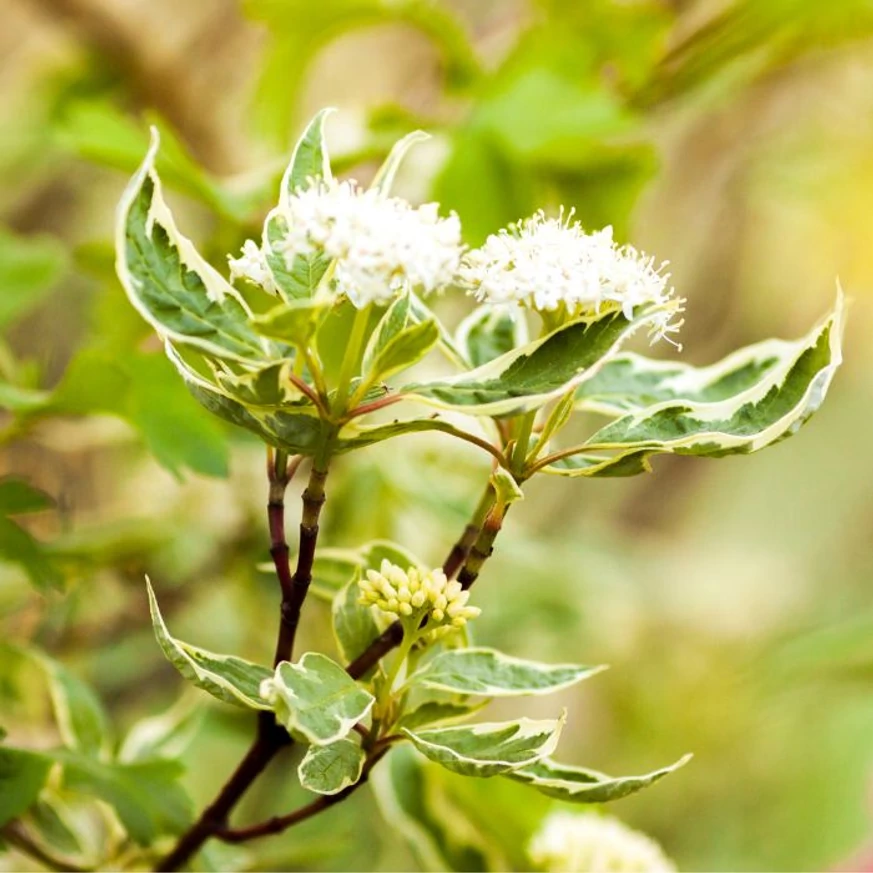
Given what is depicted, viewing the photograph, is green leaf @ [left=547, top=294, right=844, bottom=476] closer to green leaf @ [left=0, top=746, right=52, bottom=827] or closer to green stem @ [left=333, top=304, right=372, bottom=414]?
green stem @ [left=333, top=304, right=372, bottom=414]

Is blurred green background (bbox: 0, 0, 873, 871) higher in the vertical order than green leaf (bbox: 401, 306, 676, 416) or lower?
higher

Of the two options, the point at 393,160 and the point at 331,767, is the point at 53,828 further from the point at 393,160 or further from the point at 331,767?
the point at 393,160

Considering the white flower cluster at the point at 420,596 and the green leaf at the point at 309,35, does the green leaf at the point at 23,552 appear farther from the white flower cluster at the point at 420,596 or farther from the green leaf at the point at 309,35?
the green leaf at the point at 309,35

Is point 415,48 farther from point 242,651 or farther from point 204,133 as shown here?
point 242,651

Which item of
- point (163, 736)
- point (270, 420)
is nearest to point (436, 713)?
point (270, 420)

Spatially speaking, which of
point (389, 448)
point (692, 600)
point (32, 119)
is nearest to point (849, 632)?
point (692, 600)

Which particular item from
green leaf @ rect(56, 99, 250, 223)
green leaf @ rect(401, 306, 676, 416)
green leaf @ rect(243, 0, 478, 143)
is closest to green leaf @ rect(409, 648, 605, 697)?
green leaf @ rect(401, 306, 676, 416)

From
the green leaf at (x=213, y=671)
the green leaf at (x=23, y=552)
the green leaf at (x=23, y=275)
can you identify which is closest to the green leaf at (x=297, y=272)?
the green leaf at (x=213, y=671)
